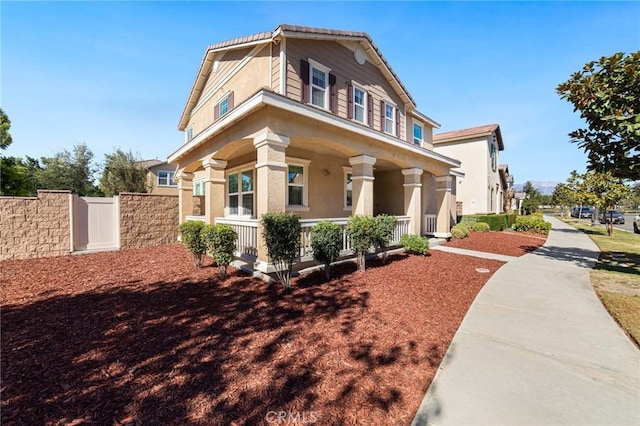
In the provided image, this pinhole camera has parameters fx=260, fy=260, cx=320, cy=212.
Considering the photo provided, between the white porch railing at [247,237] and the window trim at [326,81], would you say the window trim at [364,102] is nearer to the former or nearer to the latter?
the window trim at [326,81]

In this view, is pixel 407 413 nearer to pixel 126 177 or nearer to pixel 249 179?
pixel 249 179

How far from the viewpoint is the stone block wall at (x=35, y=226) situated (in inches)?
311

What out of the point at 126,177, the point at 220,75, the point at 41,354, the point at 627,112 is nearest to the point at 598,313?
the point at 627,112

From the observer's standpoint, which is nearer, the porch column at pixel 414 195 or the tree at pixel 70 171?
the porch column at pixel 414 195

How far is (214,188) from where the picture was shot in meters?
8.58

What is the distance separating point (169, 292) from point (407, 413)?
4777 mm

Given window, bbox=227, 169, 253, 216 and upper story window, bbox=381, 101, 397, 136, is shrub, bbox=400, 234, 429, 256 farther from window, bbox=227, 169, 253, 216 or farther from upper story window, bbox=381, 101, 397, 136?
window, bbox=227, 169, 253, 216

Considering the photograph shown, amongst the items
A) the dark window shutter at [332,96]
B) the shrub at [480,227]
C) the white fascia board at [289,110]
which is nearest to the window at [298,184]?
the dark window shutter at [332,96]

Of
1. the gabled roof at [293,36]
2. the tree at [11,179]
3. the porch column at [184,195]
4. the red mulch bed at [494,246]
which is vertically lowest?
the red mulch bed at [494,246]

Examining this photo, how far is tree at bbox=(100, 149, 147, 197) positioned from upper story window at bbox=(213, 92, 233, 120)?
15.0 m

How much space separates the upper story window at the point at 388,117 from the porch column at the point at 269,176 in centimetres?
703

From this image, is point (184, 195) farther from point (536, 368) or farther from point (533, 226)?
point (533, 226)

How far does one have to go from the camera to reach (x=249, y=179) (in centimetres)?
1053
